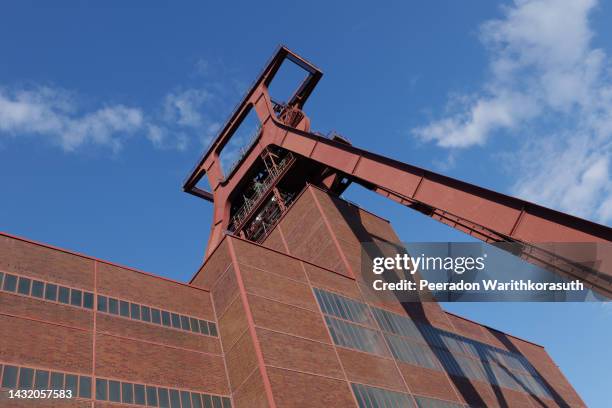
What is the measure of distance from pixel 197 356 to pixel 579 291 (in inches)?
499

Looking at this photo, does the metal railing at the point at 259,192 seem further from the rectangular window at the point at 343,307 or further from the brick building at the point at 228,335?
the rectangular window at the point at 343,307

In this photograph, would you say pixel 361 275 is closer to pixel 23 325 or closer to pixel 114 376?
pixel 114 376

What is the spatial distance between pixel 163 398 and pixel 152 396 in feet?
1.23

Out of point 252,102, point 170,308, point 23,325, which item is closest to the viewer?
point 23,325

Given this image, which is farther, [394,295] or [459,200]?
[394,295]

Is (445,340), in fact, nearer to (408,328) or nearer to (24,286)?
(408,328)

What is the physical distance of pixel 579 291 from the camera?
14812 millimetres

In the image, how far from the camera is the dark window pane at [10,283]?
48.2 ft

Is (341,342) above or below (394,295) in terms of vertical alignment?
below

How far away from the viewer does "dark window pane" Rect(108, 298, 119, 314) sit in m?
16.5

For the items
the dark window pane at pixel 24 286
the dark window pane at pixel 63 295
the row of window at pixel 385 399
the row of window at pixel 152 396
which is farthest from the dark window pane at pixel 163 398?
the row of window at pixel 385 399

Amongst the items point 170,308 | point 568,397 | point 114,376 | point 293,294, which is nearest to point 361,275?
point 293,294

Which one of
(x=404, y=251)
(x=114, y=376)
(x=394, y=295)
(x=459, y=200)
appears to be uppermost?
(x=404, y=251)

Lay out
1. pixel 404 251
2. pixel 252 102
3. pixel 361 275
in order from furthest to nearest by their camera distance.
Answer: pixel 252 102, pixel 404 251, pixel 361 275
